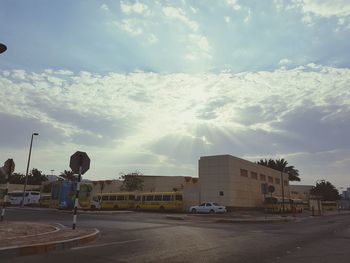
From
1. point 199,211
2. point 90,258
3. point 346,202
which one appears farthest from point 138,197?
point 346,202

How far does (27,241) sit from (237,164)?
4671cm

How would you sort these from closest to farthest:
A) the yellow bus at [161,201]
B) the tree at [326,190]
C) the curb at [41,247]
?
the curb at [41,247] → the yellow bus at [161,201] → the tree at [326,190]

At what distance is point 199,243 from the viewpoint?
1282cm

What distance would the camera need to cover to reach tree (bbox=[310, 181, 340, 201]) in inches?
4326

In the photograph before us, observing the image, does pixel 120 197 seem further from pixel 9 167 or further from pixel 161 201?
pixel 9 167

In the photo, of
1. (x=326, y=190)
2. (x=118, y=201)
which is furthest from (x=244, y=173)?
(x=326, y=190)

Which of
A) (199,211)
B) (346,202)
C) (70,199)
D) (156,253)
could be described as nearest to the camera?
(156,253)

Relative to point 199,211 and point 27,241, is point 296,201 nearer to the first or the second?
point 199,211

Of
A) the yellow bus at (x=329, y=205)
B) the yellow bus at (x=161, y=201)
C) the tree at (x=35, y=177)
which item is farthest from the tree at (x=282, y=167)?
the tree at (x=35, y=177)

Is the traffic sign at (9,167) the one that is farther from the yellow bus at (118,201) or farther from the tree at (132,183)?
the tree at (132,183)

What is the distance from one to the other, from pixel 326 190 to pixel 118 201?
249ft

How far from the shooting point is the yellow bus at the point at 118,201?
5493cm

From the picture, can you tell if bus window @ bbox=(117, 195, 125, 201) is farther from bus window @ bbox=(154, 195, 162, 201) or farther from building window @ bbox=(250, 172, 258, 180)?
building window @ bbox=(250, 172, 258, 180)

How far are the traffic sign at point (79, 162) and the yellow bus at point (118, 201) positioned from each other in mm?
40035
